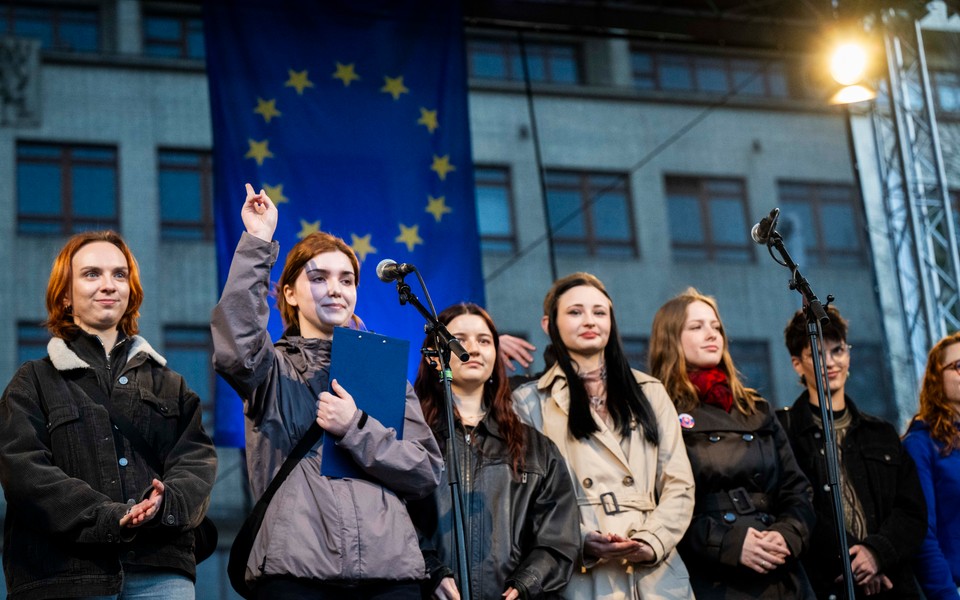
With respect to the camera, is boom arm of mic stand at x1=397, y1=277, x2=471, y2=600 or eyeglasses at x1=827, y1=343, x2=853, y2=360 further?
eyeglasses at x1=827, y1=343, x2=853, y2=360

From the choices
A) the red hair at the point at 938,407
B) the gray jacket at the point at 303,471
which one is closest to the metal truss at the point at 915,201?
the red hair at the point at 938,407

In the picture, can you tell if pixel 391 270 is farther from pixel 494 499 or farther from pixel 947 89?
pixel 947 89

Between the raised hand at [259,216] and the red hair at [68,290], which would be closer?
the raised hand at [259,216]

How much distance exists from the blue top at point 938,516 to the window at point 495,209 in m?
14.8

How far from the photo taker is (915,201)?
24.6 ft

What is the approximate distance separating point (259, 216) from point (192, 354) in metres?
14.7

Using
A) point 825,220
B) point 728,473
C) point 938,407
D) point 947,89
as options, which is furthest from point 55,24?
point 728,473

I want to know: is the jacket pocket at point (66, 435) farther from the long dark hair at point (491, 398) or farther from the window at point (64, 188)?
the window at point (64, 188)

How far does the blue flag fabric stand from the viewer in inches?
264

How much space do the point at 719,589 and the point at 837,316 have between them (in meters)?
1.34

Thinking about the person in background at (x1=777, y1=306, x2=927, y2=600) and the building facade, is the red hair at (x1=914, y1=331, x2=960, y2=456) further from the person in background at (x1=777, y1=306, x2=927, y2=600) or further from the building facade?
the building facade

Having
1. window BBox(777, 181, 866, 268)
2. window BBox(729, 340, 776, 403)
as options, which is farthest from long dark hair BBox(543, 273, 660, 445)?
window BBox(777, 181, 866, 268)

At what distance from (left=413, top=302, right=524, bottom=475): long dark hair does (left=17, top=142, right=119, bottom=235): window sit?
14.5 m

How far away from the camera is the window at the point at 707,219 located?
71.1 feet
